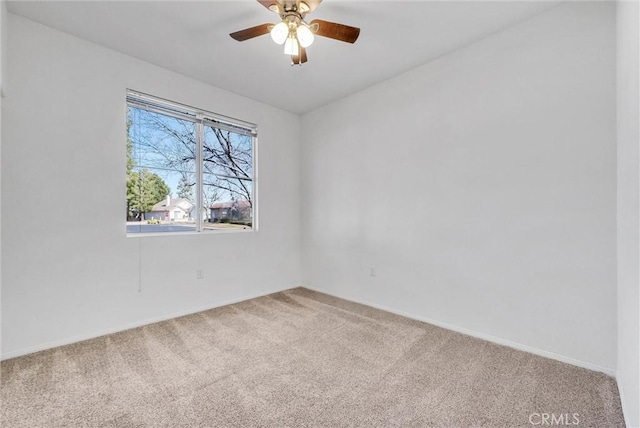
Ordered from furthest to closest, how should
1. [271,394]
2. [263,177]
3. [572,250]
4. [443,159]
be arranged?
[263,177] → [443,159] → [572,250] → [271,394]

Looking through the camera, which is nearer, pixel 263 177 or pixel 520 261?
pixel 520 261

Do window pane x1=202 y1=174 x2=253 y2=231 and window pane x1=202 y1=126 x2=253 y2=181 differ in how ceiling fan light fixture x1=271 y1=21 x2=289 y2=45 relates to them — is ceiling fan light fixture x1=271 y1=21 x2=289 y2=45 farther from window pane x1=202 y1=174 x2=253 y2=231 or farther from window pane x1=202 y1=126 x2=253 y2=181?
window pane x1=202 y1=174 x2=253 y2=231

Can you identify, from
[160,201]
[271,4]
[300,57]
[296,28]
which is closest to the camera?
[271,4]

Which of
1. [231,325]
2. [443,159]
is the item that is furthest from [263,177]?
[443,159]

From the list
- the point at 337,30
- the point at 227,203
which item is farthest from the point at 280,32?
the point at 227,203

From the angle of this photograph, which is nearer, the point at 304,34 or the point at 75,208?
the point at 304,34

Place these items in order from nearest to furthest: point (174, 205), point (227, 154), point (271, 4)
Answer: point (271, 4) < point (174, 205) < point (227, 154)

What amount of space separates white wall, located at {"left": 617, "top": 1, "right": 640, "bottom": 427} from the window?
139 inches

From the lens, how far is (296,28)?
6.39 feet

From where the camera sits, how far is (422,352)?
2312 mm

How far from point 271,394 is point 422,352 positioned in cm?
128

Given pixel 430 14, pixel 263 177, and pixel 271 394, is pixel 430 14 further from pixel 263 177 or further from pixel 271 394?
pixel 271 394

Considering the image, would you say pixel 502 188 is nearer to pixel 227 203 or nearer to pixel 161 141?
pixel 227 203

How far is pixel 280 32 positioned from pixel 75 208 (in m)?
2.32
